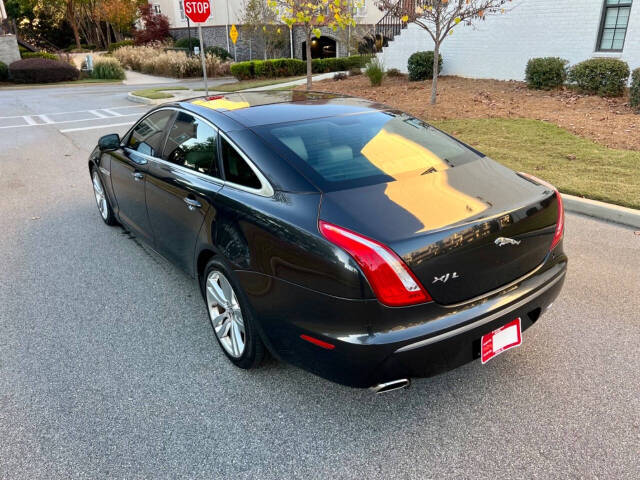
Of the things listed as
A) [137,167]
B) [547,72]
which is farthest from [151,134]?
[547,72]

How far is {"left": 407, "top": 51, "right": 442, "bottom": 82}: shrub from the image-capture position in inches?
618

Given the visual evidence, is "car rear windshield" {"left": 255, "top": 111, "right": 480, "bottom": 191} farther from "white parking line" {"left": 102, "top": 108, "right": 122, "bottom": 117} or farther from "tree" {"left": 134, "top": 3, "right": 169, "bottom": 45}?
"tree" {"left": 134, "top": 3, "right": 169, "bottom": 45}

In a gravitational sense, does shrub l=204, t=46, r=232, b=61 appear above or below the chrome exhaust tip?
above

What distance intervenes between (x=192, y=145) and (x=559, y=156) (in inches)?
240

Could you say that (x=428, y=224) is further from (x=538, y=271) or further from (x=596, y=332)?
(x=596, y=332)

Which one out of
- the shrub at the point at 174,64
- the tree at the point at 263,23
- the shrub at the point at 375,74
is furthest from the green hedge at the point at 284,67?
the shrub at the point at 375,74

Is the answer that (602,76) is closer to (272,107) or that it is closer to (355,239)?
(272,107)

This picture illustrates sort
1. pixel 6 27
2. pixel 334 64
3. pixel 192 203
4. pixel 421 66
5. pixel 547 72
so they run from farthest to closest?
1. pixel 6 27
2. pixel 334 64
3. pixel 421 66
4. pixel 547 72
5. pixel 192 203

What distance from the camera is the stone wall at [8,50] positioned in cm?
3080

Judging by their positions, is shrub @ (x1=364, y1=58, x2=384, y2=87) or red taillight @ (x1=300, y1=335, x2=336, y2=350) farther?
shrub @ (x1=364, y1=58, x2=384, y2=87)

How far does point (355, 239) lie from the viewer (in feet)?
7.52

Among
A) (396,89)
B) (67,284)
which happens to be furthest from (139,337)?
(396,89)

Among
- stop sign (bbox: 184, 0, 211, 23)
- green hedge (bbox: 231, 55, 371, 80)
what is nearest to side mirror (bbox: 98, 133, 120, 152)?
stop sign (bbox: 184, 0, 211, 23)

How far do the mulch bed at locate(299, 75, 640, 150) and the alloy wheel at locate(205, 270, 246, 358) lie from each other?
7.34 meters
